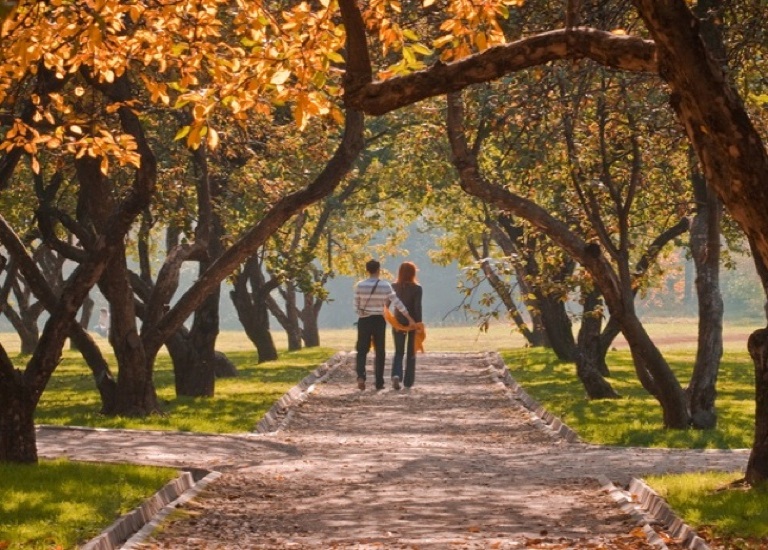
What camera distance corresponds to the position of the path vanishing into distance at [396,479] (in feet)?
33.7

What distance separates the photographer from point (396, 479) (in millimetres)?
13727

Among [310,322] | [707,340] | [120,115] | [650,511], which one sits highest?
[120,115]

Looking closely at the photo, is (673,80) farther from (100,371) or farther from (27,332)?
(27,332)

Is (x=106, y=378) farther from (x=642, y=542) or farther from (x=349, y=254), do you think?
(x=349, y=254)

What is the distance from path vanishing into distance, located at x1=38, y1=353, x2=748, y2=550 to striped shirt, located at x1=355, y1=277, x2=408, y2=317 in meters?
1.86

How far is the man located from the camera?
2359 centimetres

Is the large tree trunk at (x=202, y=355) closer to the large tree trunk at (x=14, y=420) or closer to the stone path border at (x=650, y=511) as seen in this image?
the large tree trunk at (x=14, y=420)

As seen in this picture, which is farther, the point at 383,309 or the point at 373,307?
the point at 383,309

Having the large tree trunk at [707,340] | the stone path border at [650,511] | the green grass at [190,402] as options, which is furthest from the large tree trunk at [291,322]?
the stone path border at [650,511]

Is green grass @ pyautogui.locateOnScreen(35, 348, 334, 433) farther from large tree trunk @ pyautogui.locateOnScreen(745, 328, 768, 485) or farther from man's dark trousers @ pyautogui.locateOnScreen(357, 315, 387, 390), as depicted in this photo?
large tree trunk @ pyautogui.locateOnScreen(745, 328, 768, 485)

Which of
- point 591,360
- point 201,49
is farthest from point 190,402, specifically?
point 201,49

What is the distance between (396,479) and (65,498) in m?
3.53

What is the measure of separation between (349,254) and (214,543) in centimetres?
4688

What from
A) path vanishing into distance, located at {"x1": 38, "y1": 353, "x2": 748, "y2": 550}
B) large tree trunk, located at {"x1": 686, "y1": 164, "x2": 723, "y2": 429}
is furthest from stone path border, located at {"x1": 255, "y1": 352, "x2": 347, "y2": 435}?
large tree trunk, located at {"x1": 686, "y1": 164, "x2": 723, "y2": 429}
